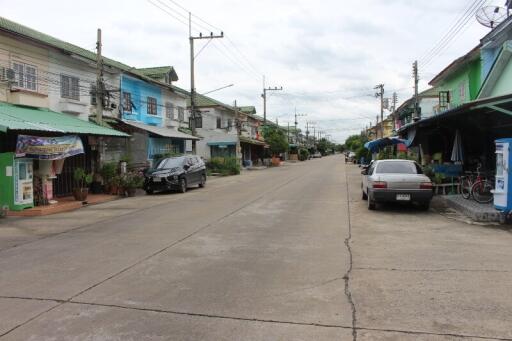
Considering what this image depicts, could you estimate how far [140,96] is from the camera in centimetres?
2952

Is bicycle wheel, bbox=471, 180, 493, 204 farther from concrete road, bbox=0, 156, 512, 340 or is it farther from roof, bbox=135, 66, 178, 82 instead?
roof, bbox=135, 66, 178, 82

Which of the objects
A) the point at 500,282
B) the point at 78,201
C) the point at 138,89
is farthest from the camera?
the point at 138,89

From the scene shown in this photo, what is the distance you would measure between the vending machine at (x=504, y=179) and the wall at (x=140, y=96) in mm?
20983

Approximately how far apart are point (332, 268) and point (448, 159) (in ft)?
57.4

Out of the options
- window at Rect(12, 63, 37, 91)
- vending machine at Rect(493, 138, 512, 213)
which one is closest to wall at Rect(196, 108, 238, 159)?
window at Rect(12, 63, 37, 91)

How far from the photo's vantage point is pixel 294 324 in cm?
470

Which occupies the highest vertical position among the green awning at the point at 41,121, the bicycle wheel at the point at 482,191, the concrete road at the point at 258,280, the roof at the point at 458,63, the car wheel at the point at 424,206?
the roof at the point at 458,63

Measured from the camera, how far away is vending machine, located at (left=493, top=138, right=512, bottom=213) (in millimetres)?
10880

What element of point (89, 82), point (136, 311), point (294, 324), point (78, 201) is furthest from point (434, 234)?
point (89, 82)

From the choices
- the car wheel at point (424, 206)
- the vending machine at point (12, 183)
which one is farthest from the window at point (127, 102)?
the car wheel at point (424, 206)

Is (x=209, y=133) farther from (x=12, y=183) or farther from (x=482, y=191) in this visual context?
(x=482, y=191)

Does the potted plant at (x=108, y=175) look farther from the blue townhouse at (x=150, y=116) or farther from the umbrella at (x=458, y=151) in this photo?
the umbrella at (x=458, y=151)

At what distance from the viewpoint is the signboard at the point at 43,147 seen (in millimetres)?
14688

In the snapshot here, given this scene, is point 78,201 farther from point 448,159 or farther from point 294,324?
point 448,159
